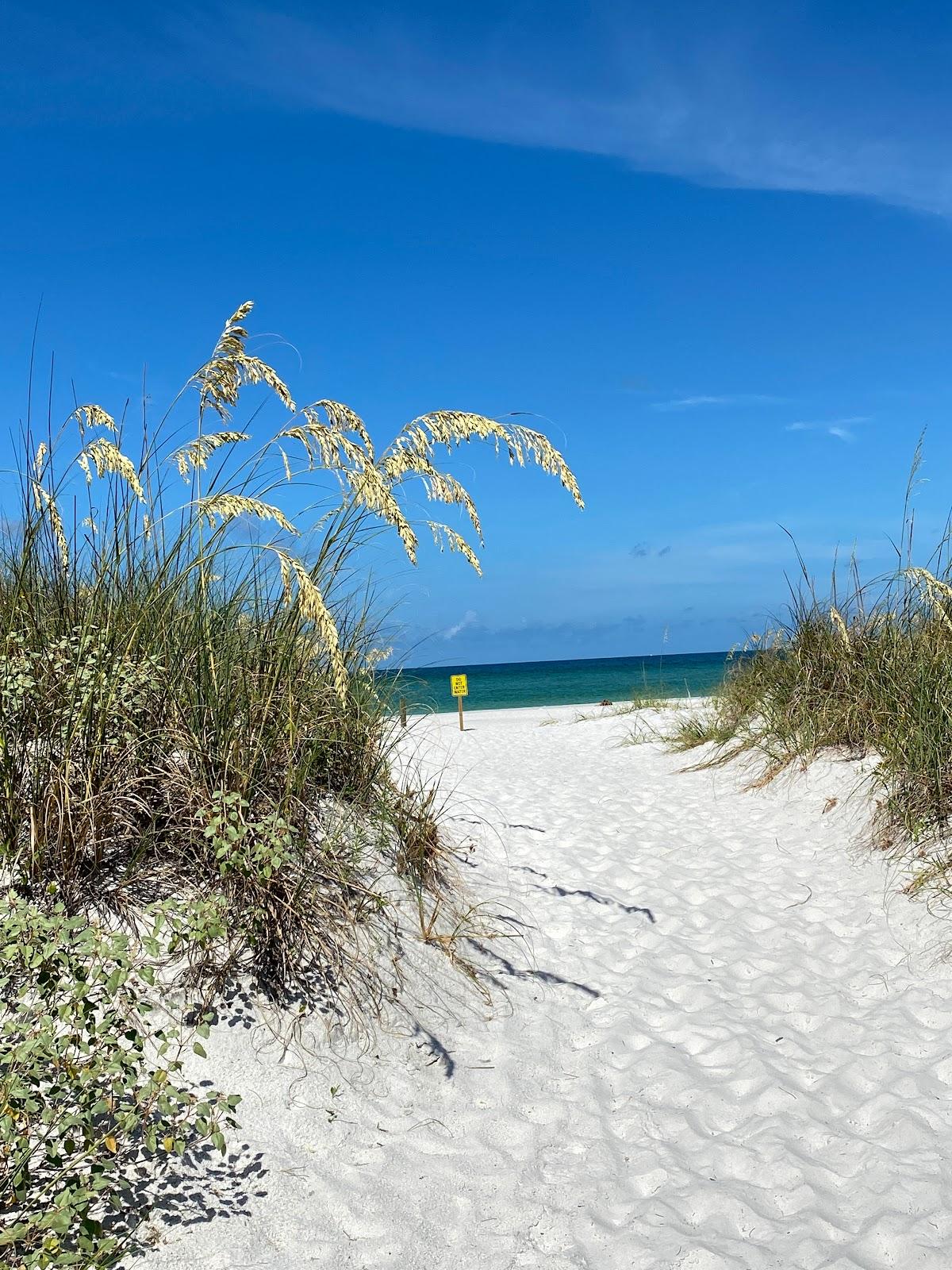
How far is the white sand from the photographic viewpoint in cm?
267

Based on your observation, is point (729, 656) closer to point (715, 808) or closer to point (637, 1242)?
point (715, 808)

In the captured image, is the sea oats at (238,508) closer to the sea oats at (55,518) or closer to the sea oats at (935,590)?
the sea oats at (55,518)

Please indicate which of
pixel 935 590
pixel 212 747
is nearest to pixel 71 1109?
pixel 212 747

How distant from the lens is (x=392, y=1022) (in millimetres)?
3691

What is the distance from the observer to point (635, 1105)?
3.46m

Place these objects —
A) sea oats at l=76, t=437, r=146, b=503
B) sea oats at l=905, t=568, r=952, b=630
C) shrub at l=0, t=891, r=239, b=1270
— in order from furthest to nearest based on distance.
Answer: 1. sea oats at l=905, t=568, r=952, b=630
2. sea oats at l=76, t=437, r=146, b=503
3. shrub at l=0, t=891, r=239, b=1270

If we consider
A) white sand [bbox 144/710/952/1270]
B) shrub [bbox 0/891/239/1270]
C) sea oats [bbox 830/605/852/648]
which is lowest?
white sand [bbox 144/710/952/1270]

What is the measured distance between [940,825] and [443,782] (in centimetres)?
393

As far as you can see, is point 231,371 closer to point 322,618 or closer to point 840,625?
point 322,618

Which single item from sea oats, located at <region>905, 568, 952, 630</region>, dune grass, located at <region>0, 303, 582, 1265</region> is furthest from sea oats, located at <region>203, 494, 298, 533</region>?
sea oats, located at <region>905, 568, 952, 630</region>

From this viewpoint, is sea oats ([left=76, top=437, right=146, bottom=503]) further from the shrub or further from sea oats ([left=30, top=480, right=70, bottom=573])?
the shrub

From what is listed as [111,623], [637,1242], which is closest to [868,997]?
[637,1242]

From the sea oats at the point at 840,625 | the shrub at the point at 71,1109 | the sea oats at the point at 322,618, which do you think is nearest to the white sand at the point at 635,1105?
the shrub at the point at 71,1109

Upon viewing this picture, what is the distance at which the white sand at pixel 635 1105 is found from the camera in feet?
8.75
